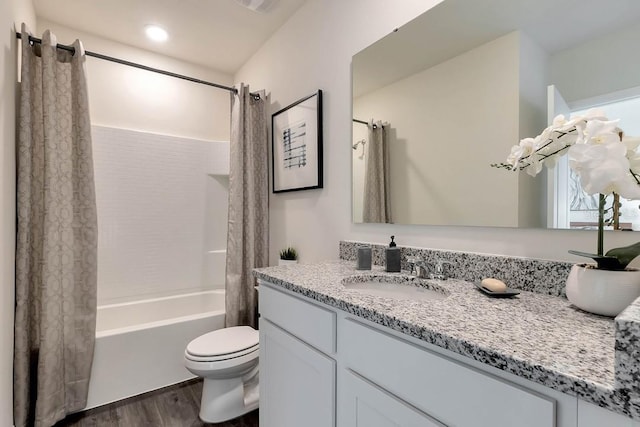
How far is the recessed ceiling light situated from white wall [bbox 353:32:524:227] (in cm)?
190

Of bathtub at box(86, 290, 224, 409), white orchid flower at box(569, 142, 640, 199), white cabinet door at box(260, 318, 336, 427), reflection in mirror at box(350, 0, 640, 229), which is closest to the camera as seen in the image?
white orchid flower at box(569, 142, 640, 199)

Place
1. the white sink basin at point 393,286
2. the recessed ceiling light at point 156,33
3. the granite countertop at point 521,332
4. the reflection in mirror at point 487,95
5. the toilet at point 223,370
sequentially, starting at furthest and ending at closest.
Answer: the recessed ceiling light at point 156,33, the toilet at point 223,370, the white sink basin at point 393,286, the reflection in mirror at point 487,95, the granite countertop at point 521,332

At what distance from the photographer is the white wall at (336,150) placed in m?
1.06

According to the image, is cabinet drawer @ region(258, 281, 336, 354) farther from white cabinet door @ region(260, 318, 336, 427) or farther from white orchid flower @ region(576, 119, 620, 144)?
white orchid flower @ region(576, 119, 620, 144)

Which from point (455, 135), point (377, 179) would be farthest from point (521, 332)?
point (377, 179)

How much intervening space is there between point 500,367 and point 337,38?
1768 mm

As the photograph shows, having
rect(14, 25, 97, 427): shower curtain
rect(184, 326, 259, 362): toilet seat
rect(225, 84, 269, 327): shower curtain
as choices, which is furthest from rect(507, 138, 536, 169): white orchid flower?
rect(14, 25, 97, 427): shower curtain

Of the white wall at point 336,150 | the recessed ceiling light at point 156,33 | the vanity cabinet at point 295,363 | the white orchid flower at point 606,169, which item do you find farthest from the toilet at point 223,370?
the recessed ceiling light at point 156,33

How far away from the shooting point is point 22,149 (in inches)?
63.3

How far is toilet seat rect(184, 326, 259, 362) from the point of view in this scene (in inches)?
63.6

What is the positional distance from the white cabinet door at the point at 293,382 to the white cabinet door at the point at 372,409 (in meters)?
0.06

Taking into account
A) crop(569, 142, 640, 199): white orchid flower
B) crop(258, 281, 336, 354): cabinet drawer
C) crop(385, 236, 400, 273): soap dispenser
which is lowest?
crop(258, 281, 336, 354): cabinet drawer

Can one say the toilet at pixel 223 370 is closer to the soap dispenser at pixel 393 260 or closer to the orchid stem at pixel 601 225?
the soap dispenser at pixel 393 260

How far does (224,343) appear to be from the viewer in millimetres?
1743
